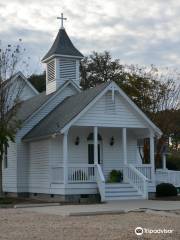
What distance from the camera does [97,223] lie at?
15.4 meters

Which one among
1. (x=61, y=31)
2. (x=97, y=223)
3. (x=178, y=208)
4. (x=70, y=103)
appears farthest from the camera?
(x=61, y=31)

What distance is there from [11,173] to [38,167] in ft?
9.70

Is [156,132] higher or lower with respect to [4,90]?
lower

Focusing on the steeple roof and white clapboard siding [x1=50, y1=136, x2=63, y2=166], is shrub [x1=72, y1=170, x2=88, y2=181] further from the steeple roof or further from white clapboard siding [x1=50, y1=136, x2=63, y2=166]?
the steeple roof

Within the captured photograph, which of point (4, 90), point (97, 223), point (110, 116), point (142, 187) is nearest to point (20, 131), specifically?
point (4, 90)

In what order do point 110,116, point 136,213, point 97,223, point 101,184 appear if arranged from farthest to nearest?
point 110,116
point 101,184
point 136,213
point 97,223

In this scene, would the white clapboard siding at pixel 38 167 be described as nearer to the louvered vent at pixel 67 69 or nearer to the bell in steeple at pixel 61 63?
the bell in steeple at pixel 61 63

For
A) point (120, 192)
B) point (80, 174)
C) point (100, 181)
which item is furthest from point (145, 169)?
point (80, 174)

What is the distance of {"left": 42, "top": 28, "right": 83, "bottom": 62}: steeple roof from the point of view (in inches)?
1334

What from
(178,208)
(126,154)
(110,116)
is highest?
(110,116)

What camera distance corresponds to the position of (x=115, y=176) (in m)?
29.2

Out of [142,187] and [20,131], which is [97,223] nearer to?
[142,187]

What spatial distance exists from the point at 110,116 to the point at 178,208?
898 cm

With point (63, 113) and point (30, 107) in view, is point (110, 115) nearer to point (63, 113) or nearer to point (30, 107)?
point (63, 113)
